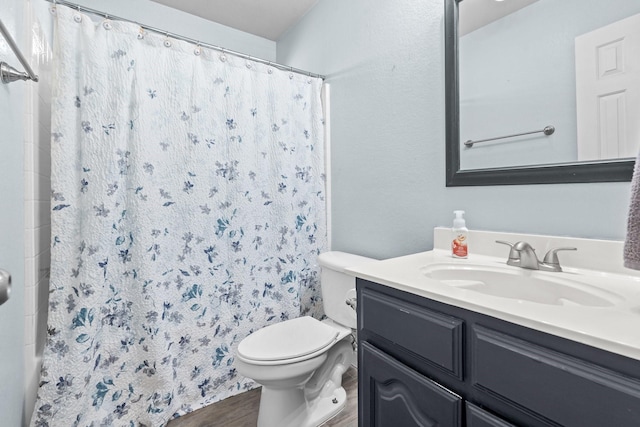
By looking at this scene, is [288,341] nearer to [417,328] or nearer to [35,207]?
[417,328]

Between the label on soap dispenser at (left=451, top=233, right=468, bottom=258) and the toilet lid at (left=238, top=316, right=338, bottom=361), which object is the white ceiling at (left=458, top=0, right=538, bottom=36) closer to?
the label on soap dispenser at (left=451, top=233, right=468, bottom=258)

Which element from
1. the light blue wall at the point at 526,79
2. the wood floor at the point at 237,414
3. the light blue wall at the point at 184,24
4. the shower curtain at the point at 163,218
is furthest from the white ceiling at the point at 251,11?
the wood floor at the point at 237,414

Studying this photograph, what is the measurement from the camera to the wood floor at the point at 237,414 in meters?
1.38

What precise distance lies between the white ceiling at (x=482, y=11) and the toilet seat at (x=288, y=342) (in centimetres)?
139

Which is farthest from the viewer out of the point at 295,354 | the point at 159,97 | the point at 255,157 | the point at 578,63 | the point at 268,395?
the point at 255,157

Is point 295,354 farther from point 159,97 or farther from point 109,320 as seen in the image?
point 159,97

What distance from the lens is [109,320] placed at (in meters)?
1.31

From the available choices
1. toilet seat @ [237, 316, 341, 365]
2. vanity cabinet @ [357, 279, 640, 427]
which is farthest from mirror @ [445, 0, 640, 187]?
toilet seat @ [237, 316, 341, 365]

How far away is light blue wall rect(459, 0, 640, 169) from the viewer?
0.90m

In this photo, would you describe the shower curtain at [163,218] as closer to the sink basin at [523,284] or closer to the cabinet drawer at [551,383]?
the sink basin at [523,284]

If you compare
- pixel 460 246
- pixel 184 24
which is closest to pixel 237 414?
pixel 460 246

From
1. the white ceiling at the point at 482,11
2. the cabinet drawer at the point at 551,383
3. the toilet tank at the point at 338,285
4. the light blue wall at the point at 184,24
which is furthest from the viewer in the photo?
the light blue wall at the point at 184,24

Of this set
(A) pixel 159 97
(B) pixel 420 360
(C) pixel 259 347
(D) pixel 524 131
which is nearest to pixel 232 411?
(C) pixel 259 347

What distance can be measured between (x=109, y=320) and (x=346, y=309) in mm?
1088
